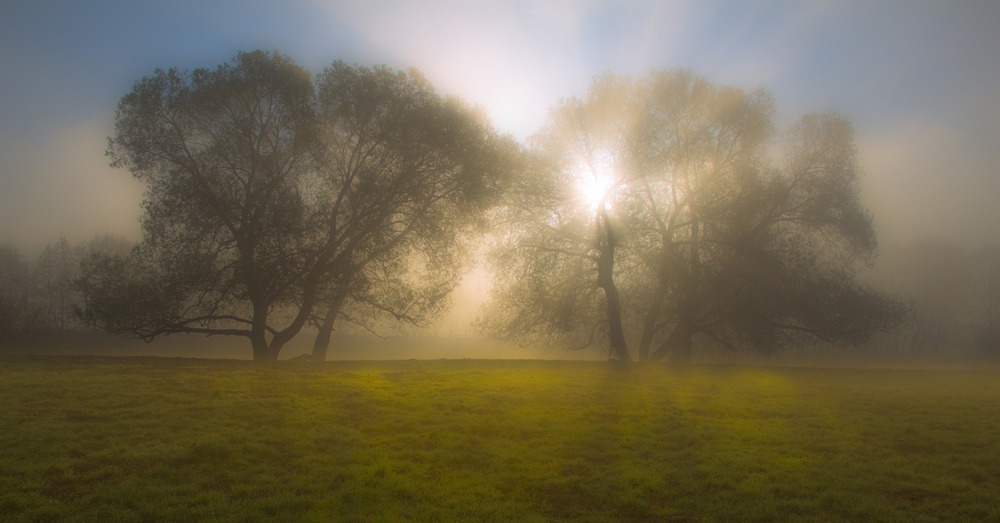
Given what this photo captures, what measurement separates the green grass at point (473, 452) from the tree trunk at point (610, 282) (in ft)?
41.4

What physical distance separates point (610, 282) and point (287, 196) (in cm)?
1713

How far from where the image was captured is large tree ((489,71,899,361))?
30.2 m

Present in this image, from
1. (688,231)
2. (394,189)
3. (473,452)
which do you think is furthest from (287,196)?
(688,231)

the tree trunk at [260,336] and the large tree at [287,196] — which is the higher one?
the large tree at [287,196]

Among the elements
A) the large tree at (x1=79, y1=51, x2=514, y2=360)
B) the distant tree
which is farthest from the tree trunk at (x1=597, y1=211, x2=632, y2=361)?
the distant tree

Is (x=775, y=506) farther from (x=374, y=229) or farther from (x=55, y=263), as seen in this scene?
(x=55, y=263)

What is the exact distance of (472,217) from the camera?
2911 cm

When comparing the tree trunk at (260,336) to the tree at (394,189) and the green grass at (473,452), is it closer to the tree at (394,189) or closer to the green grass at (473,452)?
the tree at (394,189)

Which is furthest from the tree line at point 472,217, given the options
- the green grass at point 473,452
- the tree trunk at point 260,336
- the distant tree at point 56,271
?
the distant tree at point 56,271

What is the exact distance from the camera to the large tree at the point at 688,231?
30234 mm

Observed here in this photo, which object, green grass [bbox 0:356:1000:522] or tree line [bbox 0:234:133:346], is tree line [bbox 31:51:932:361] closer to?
green grass [bbox 0:356:1000:522]

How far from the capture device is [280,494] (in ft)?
26.5

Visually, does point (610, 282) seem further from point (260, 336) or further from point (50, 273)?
point (50, 273)

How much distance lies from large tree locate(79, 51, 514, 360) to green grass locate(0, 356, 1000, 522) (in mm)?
6905
